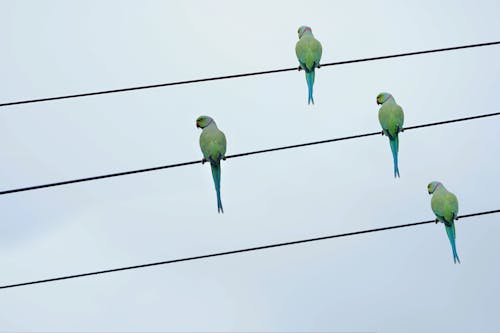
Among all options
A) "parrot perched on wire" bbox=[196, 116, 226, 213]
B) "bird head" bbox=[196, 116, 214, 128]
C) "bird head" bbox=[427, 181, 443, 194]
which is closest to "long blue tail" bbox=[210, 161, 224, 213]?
"parrot perched on wire" bbox=[196, 116, 226, 213]

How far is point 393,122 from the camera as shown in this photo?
30.3ft

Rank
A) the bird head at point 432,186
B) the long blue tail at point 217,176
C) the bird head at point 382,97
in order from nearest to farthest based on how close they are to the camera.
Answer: the long blue tail at point 217,176, the bird head at point 432,186, the bird head at point 382,97

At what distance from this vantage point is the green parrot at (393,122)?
9.13 meters

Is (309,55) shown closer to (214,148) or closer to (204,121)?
(204,121)

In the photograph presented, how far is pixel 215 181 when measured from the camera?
8586 mm

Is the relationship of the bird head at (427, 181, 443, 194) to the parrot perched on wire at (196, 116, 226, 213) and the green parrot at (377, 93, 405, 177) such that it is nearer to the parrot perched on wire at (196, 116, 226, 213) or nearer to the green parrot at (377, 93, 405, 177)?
the green parrot at (377, 93, 405, 177)

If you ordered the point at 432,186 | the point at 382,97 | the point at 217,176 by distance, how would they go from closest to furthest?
the point at 217,176
the point at 432,186
the point at 382,97

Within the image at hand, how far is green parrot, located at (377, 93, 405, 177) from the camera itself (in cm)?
913

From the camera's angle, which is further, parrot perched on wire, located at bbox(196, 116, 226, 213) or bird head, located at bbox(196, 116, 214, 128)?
bird head, located at bbox(196, 116, 214, 128)

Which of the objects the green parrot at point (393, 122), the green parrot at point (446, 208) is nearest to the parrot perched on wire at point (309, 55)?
the green parrot at point (393, 122)

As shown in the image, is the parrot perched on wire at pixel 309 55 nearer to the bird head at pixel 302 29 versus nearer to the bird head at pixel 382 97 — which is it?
the bird head at pixel 302 29

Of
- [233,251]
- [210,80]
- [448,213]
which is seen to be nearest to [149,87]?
[210,80]

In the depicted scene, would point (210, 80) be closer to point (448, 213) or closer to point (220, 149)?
point (220, 149)

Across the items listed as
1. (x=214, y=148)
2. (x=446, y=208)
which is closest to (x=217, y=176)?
(x=214, y=148)
